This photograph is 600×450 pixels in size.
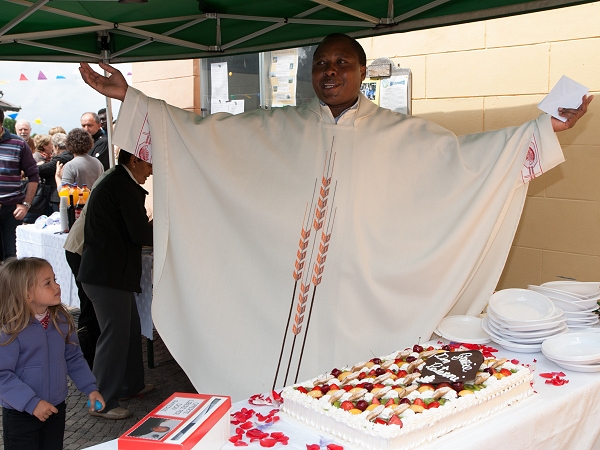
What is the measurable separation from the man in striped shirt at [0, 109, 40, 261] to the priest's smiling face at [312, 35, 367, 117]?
14.4 ft

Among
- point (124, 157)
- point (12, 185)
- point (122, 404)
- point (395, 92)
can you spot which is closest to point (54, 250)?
point (12, 185)

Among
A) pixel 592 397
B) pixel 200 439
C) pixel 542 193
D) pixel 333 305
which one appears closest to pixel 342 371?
pixel 200 439

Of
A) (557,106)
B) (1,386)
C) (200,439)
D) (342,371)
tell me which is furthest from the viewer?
(557,106)

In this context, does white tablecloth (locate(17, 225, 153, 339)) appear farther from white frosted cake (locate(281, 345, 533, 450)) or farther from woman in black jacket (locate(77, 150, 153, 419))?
white frosted cake (locate(281, 345, 533, 450))

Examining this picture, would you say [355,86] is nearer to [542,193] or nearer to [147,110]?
[147,110]

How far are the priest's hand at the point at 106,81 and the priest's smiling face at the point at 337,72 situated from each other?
2.98 ft

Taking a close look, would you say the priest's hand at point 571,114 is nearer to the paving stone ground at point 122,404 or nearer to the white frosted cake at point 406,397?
the white frosted cake at point 406,397

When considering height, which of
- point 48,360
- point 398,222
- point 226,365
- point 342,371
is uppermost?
point 398,222

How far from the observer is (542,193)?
4.53 m

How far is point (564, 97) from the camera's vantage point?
2824 mm

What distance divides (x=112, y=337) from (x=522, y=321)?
255cm

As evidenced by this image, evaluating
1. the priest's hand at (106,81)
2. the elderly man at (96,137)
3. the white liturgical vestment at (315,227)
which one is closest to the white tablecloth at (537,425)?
the white liturgical vestment at (315,227)

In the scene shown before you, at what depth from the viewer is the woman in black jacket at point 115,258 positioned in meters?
3.91

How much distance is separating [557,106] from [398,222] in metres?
0.84
